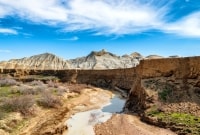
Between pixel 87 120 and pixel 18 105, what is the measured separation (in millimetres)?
5560

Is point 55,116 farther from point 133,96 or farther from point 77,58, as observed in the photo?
point 77,58

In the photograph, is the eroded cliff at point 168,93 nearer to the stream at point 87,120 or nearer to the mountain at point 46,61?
the stream at point 87,120

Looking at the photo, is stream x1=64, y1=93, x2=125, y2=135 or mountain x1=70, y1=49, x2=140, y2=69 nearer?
stream x1=64, y1=93, x2=125, y2=135

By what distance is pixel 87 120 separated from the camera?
79.2 ft

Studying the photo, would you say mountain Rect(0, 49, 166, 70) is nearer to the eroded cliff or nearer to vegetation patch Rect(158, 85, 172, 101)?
the eroded cliff

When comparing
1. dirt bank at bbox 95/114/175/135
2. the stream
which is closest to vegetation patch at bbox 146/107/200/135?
dirt bank at bbox 95/114/175/135

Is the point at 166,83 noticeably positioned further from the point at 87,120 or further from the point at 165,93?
the point at 87,120

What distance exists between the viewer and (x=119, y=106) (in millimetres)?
31109

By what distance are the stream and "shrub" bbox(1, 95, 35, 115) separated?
134 inches

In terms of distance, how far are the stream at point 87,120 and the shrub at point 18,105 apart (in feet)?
11.2

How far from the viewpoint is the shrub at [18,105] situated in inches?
905

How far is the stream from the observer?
67.7 ft

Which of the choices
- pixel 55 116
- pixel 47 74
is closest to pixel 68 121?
pixel 55 116

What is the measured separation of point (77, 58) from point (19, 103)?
376ft
